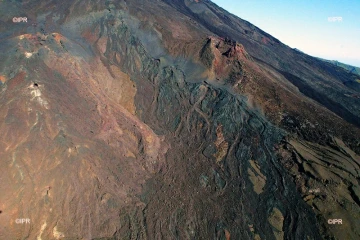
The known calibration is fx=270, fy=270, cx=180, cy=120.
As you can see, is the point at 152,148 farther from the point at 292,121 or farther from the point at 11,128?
the point at 292,121

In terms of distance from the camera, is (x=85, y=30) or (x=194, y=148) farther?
(x=85, y=30)

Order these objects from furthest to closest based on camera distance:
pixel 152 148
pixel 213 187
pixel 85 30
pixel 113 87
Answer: pixel 85 30 → pixel 113 87 → pixel 152 148 → pixel 213 187

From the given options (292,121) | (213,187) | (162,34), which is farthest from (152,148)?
(162,34)

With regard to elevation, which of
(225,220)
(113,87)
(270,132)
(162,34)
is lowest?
(225,220)

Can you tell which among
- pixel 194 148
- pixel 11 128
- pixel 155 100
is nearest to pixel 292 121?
pixel 194 148

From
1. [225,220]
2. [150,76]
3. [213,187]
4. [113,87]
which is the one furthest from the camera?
[150,76]

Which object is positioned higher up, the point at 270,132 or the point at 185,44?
the point at 185,44
